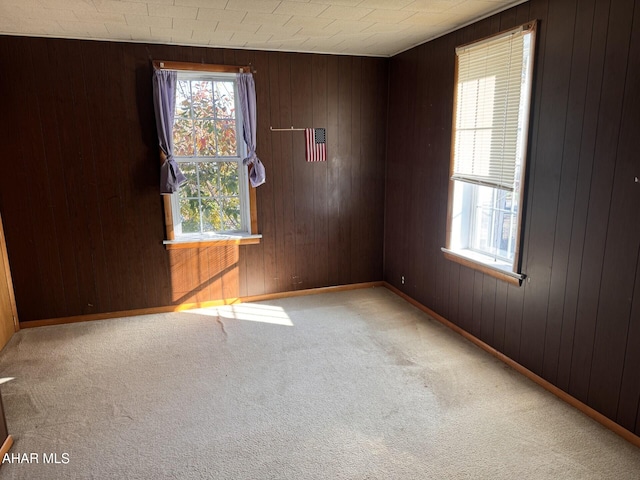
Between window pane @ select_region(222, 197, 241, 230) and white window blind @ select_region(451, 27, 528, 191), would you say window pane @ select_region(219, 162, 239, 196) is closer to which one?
window pane @ select_region(222, 197, 241, 230)

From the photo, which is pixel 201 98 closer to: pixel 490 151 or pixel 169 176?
pixel 169 176

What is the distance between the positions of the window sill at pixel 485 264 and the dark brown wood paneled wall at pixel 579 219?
7 cm

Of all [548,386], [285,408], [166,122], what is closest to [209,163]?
[166,122]

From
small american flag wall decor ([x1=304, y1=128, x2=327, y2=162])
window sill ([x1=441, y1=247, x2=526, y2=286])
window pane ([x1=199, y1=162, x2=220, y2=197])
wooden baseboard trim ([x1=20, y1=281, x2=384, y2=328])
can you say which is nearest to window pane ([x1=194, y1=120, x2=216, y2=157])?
window pane ([x1=199, y1=162, x2=220, y2=197])

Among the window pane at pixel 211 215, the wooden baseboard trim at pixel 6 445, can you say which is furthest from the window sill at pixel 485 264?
the wooden baseboard trim at pixel 6 445

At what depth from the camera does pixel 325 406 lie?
275 cm

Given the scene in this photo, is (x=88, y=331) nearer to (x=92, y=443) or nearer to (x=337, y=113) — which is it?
(x=92, y=443)

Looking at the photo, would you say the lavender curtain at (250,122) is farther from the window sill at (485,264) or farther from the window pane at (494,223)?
the window pane at (494,223)

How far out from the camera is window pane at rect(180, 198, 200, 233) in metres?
4.35

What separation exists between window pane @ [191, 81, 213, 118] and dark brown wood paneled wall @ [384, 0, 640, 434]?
2224 millimetres

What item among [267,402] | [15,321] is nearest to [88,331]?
[15,321]

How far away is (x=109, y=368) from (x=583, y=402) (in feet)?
10.6

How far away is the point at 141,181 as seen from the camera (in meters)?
4.07

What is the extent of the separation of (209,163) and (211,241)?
2.53ft
